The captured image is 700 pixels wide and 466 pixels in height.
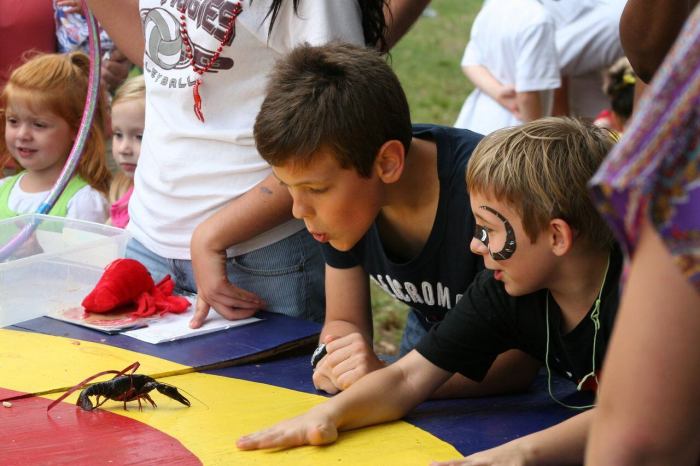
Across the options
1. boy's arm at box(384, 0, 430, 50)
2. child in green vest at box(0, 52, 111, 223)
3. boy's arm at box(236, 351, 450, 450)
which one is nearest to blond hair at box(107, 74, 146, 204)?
child in green vest at box(0, 52, 111, 223)

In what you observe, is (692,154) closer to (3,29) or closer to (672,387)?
(672,387)

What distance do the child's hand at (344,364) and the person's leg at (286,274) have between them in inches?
18.7

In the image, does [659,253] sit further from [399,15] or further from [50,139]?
[50,139]

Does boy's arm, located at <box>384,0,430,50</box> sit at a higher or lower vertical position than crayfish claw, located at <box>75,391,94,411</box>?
higher

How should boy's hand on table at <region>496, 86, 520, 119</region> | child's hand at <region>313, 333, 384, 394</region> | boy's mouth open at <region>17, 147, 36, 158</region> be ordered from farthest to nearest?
boy's hand on table at <region>496, 86, 520, 119</region>
boy's mouth open at <region>17, 147, 36, 158</region>
child's hand at <region>313, 333, 384, 394</region>

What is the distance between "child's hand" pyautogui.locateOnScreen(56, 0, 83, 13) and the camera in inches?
151

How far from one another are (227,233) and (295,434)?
0.80 meters

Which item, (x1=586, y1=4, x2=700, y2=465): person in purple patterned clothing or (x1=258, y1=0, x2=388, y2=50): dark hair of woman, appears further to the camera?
(x1=258, y1=0, x2=388, y2=50): dark hair of woman

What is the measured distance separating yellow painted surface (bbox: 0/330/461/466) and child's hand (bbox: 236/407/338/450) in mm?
16

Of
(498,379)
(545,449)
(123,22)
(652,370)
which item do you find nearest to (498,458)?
(545,449)

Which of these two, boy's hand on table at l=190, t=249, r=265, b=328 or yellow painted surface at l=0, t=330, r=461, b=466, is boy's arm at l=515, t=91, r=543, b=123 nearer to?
boy's hand on table at l=190, t=249, r=265, b=328

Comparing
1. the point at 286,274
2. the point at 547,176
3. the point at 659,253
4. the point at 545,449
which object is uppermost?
the point at 659,253

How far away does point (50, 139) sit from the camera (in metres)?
3.66

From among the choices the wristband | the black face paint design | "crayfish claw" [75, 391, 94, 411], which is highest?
the black face paint design
